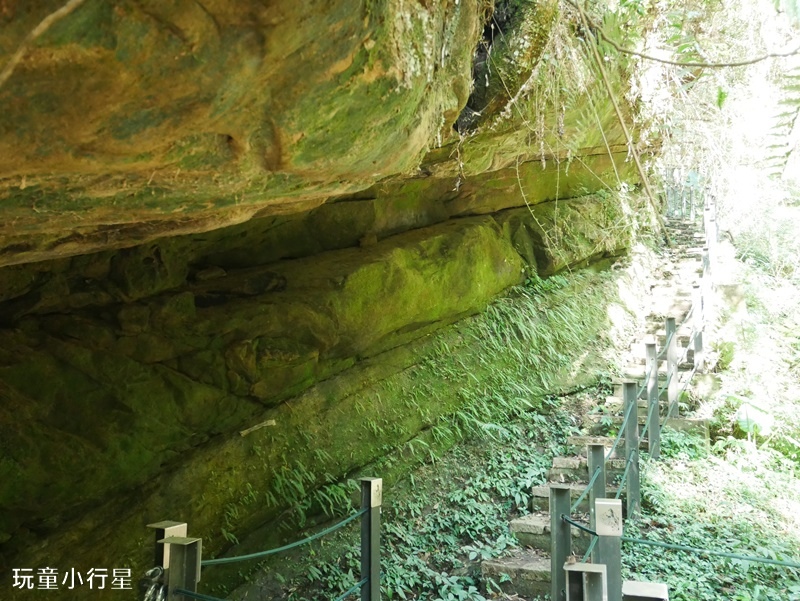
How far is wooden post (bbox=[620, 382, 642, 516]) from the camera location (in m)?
6.09

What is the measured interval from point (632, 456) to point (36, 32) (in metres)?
5.73

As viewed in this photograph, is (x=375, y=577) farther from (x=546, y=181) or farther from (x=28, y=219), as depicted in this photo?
A: (x=546, y=181)

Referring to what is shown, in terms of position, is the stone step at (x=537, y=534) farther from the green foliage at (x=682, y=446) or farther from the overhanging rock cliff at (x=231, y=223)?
the green foliage at (x=682, y=446)

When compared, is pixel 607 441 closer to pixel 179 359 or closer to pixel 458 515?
pixel 458 515

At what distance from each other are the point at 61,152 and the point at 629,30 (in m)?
5.18

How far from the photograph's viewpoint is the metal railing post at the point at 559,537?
398 centimetres

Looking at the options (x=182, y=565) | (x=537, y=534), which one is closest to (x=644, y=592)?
(x=182, y=565)

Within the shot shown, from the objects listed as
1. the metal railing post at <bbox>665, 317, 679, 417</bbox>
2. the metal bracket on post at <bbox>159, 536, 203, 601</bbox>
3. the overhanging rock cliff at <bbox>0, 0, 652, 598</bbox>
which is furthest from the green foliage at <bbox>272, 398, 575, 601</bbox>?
the metal bracket on post at <bbox>159, 536, 203, 601</bbox>

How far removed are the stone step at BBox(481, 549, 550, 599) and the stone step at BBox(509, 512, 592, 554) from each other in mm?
205

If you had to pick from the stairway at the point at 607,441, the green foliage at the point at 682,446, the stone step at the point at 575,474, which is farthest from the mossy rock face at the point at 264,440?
the green foliage at the point at 682,446

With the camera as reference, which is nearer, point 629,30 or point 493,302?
point 629,30

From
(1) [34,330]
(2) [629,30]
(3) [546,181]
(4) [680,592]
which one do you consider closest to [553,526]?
(4) [680,592]

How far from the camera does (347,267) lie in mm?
6785

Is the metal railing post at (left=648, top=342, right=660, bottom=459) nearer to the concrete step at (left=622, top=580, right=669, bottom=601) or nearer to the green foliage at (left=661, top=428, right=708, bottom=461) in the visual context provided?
the green foliage at (left=661, top=428, right=708, bottom=461)
